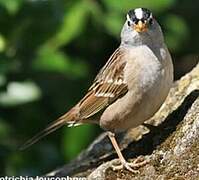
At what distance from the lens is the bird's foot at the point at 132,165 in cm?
415

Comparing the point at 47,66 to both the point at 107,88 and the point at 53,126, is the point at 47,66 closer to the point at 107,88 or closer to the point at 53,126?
the point at 53,126

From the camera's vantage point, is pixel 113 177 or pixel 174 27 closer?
pixel 113 177

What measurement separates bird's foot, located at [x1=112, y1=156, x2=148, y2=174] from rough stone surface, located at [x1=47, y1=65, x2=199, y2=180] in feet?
0.07

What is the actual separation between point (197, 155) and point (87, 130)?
2275mm

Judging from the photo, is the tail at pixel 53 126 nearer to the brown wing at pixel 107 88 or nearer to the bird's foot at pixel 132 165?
the brown wing at pixel 107 88

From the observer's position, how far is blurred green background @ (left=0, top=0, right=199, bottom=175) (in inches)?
213

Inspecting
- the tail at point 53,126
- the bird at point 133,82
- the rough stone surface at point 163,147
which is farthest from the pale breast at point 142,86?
the tail at point 53,126

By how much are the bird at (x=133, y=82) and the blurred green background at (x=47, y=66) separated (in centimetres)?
82

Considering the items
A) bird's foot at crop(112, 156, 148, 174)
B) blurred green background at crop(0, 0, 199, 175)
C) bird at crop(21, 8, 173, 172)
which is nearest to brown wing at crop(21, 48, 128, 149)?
bird at crop(21, 8, 173, 172)

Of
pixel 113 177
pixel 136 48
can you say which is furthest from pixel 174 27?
pixel 113 177

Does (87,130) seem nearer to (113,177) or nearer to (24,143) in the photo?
(24,143)

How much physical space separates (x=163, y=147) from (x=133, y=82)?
1.55 feet

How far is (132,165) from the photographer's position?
13.7 ft

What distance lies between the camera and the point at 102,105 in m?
4.75
